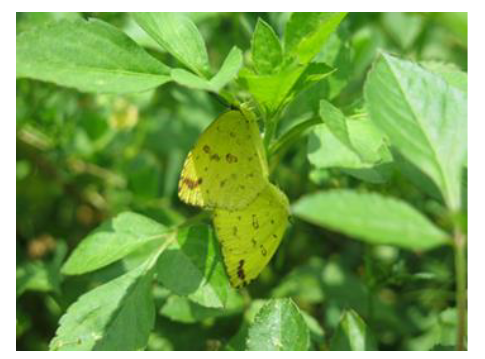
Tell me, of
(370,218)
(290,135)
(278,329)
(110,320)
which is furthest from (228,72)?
(110,320)

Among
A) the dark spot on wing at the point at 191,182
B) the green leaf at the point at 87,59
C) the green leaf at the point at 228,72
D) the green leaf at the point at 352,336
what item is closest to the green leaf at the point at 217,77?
the green leaf at the point at 228,72

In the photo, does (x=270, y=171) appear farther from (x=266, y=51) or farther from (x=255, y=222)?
(x=266, y=51)

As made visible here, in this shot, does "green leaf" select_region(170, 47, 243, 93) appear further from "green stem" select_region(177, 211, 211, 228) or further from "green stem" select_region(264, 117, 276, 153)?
"green stem" select_region(177, 211, 211, 228)

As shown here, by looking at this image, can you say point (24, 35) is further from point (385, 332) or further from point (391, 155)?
point (385, 332)

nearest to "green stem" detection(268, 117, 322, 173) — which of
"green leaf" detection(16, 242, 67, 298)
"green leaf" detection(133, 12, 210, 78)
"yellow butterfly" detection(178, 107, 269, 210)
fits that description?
"yellow butterfly" detection(178, 107, 269, 210)

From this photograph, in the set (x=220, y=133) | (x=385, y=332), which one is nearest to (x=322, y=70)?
(x=220, y=133)

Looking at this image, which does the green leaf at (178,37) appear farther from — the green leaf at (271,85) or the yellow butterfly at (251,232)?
the yellow butterfly at (251,232)
